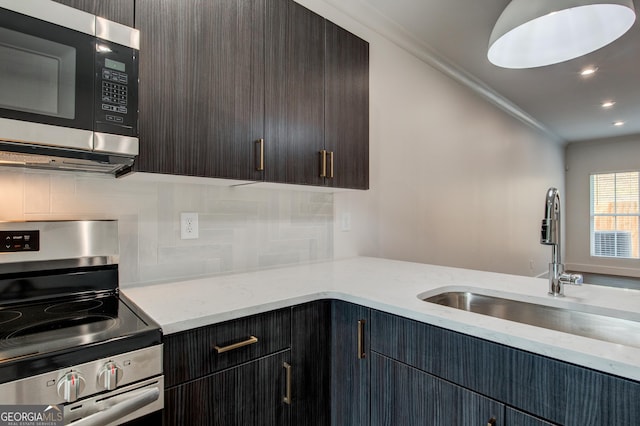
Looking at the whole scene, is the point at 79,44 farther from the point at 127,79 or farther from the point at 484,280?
the point at 484,280

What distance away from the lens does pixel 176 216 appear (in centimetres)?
152

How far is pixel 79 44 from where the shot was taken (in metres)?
0.99

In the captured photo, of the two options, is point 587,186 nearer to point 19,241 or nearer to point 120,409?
point 120,409

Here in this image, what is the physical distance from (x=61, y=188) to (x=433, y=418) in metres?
1.49

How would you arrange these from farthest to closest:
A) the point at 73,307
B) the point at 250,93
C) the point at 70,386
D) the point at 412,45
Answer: the point at 412,45
the point at 250,93
the point at 73,307
the point at 70,386

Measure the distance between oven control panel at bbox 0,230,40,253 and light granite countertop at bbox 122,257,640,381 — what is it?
339 millimetres

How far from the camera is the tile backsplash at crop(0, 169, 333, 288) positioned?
1.22 meters

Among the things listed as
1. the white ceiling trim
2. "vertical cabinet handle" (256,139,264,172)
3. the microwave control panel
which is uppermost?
the white ceiling trim

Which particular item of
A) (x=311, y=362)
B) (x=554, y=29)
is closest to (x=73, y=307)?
(x=311, y=362)

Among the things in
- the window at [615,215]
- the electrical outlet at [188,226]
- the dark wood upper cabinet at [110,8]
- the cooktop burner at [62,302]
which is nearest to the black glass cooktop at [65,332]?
the cooktop burner at [62,302]

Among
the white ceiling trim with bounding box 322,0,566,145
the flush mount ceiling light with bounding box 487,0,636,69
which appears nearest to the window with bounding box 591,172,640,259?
the white ceiling trim with bounding box 322,0,566,145

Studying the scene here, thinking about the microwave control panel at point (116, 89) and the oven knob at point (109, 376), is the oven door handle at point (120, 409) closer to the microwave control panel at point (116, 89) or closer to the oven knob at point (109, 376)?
the oven knob at point (109, 376)

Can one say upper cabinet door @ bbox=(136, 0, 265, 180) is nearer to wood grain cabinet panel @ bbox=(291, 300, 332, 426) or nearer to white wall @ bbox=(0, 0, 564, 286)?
white wall @ bbox=(0, 0, 564, 286)

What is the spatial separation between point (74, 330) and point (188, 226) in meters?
0.69
